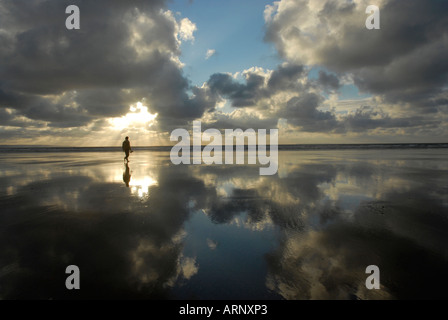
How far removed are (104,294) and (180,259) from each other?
134 cm

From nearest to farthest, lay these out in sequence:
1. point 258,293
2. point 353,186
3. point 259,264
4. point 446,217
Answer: point 258,293 → point 259,264 → point 446,217 → point 353,186

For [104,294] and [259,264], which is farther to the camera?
[259,264]

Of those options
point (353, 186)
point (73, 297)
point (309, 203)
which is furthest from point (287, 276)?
point (353, 186)

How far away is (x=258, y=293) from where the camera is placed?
3266mm

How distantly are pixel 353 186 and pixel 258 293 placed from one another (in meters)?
9.48

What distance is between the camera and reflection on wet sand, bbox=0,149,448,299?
3.41 meters

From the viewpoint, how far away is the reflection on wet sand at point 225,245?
3.41 m

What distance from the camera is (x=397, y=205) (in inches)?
302

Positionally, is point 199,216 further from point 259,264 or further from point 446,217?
point 446,217

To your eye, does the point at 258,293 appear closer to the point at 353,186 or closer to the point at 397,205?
the point at 397,205

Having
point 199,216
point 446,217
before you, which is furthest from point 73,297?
point 446,217

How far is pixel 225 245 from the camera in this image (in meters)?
4.82
